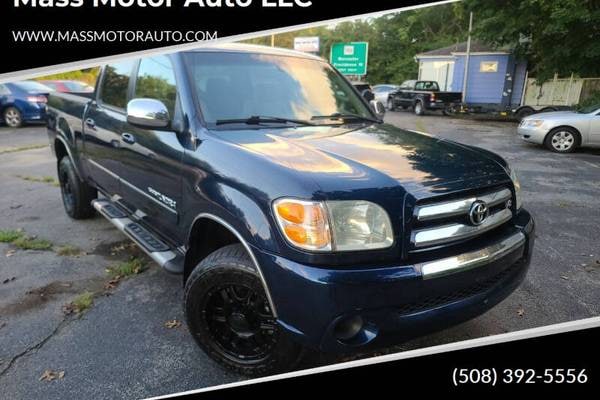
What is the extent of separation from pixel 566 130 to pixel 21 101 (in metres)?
15.3

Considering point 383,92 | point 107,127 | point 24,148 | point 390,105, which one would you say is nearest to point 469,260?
point 107,127

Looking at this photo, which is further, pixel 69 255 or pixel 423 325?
pixel 69 255

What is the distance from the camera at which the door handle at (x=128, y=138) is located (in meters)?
3.40

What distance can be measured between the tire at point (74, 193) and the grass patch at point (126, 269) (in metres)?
1.40

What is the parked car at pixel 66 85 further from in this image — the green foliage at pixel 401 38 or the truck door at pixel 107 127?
the green foliage at pixel 401 38

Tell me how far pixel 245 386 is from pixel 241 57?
7.31 ft

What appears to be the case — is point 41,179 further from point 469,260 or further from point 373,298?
point 469,260

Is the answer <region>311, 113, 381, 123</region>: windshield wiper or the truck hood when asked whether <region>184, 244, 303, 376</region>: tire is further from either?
<region>311, 113, 381, 123</region>: windshield wiper

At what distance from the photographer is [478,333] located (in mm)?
3055

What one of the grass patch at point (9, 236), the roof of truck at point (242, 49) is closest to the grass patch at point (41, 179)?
the grass patch at point (9, 236)

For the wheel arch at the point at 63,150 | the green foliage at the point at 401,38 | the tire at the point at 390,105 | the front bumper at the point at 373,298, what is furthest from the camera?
the green foliage at the point at 401,38

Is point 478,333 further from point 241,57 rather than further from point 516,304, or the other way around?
point 241,57

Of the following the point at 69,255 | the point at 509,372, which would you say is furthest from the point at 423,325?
the point at 69,255

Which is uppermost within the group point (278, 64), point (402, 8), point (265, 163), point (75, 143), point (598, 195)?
point (402, 8)
